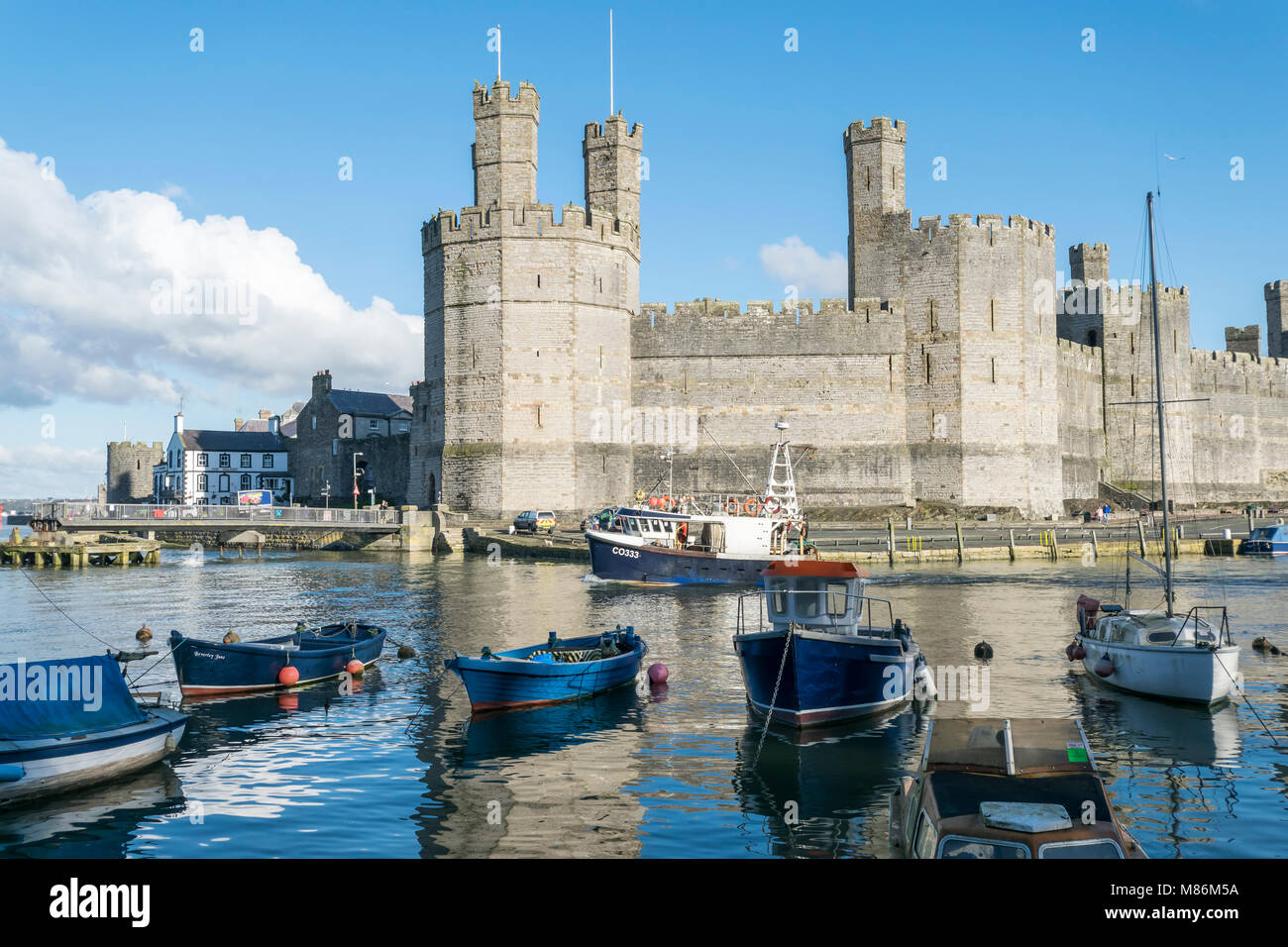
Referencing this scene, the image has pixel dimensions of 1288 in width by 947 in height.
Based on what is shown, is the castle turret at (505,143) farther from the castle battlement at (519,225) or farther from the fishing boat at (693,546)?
the fishing boat at (693,546)

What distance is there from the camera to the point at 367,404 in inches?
3118

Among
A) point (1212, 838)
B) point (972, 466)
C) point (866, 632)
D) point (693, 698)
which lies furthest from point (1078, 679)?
point (972, 466)

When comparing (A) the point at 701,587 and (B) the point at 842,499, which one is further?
(B) the point at 842,499

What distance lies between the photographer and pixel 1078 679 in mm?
19891

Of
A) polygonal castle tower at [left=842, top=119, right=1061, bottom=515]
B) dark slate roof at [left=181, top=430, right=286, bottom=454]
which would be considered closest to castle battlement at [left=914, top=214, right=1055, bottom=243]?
polygonal castle tower at [left=842, top=119, right=1061, bottom=515]

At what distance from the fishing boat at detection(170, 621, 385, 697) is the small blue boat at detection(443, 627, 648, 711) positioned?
361 centimetres

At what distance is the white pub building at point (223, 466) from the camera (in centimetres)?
8931

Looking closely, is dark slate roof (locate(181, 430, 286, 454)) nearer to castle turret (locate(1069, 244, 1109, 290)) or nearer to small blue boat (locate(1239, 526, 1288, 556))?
castle turret (locate(1069, 244, 1109, 290))

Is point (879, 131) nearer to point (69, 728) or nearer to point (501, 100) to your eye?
point (501, 100)

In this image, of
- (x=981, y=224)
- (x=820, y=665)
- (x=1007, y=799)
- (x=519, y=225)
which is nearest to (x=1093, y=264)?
(x=981, y=224)

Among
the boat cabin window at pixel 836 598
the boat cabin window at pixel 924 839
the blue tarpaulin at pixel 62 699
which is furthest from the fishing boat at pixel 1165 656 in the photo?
the blue tarpaulin at pixel 62 699

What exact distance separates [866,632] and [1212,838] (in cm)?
844
